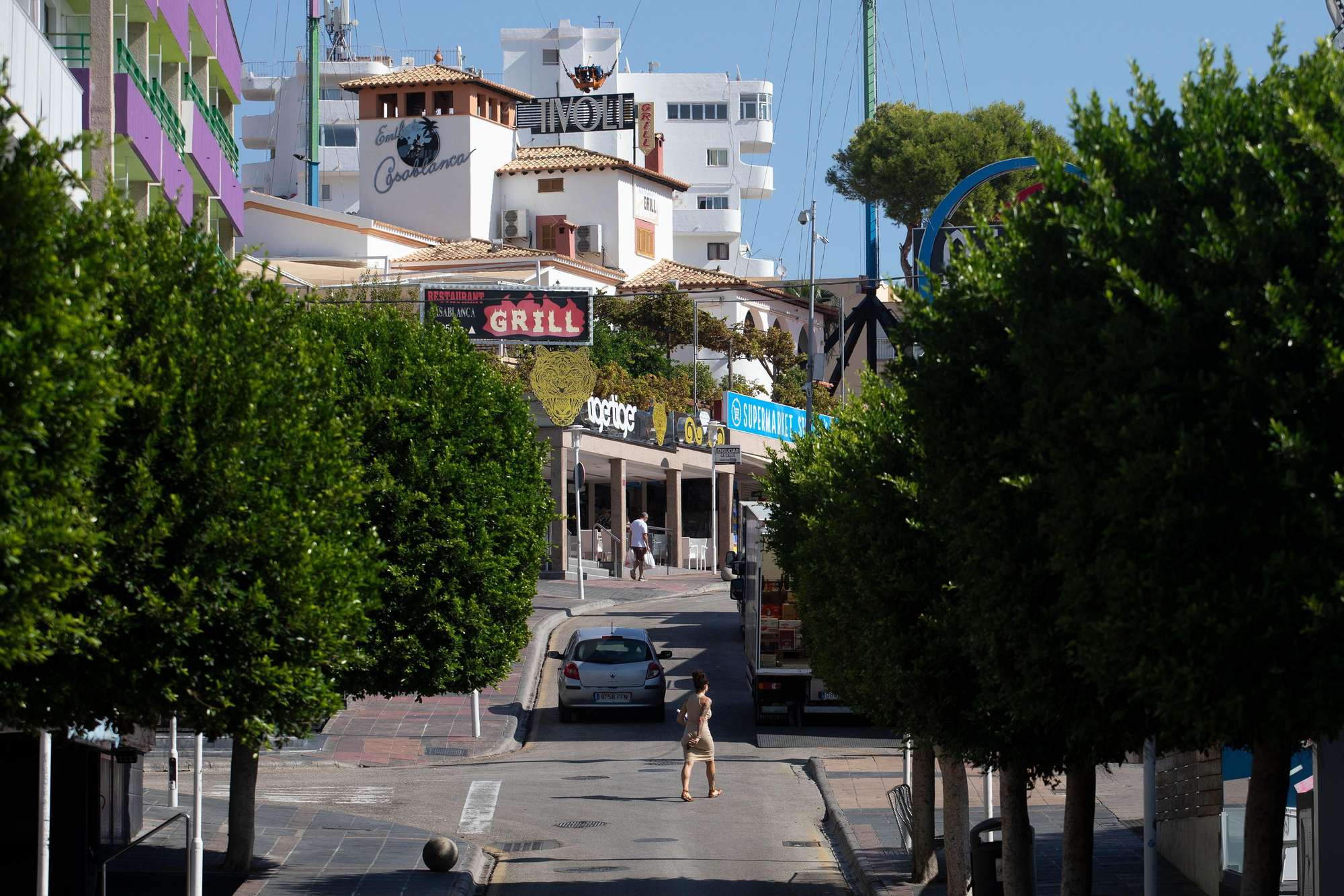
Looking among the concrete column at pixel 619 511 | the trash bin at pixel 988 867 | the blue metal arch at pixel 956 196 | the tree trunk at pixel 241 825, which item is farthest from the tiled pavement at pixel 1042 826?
the concrete column at pixel 619 511

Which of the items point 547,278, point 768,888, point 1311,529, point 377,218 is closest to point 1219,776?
point 768,888

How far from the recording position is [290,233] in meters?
60.0

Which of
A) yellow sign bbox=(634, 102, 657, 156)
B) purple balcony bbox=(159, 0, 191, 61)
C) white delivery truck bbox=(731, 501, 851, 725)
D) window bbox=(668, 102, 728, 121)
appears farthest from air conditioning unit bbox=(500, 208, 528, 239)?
purple balcony bbox=(159, 0, 191, 61)

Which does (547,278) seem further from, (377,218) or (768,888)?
(768,888)

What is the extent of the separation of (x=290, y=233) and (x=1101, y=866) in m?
51.5

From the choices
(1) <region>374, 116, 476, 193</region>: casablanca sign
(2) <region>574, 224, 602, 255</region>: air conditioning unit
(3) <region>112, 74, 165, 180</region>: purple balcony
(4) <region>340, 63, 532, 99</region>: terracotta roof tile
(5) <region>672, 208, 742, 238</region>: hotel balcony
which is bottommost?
(3) <region>112, 74, 165, 180</region>: purple balcony

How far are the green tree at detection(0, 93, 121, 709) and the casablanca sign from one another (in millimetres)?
64138

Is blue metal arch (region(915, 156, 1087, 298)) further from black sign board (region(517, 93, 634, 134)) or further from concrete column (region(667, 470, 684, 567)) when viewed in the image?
black sign board (region(517, 93, 634, 134))

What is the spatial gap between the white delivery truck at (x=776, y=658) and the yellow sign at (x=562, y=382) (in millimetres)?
15312

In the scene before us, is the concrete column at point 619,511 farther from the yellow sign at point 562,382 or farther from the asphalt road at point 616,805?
the asphalt road at point 616,805

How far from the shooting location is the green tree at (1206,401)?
5484 mm

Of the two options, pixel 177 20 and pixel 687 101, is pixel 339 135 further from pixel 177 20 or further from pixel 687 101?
Answer: pixel 177 20

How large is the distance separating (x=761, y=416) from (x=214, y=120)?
26.5 metres

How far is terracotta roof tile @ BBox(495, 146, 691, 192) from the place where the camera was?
70.9m
